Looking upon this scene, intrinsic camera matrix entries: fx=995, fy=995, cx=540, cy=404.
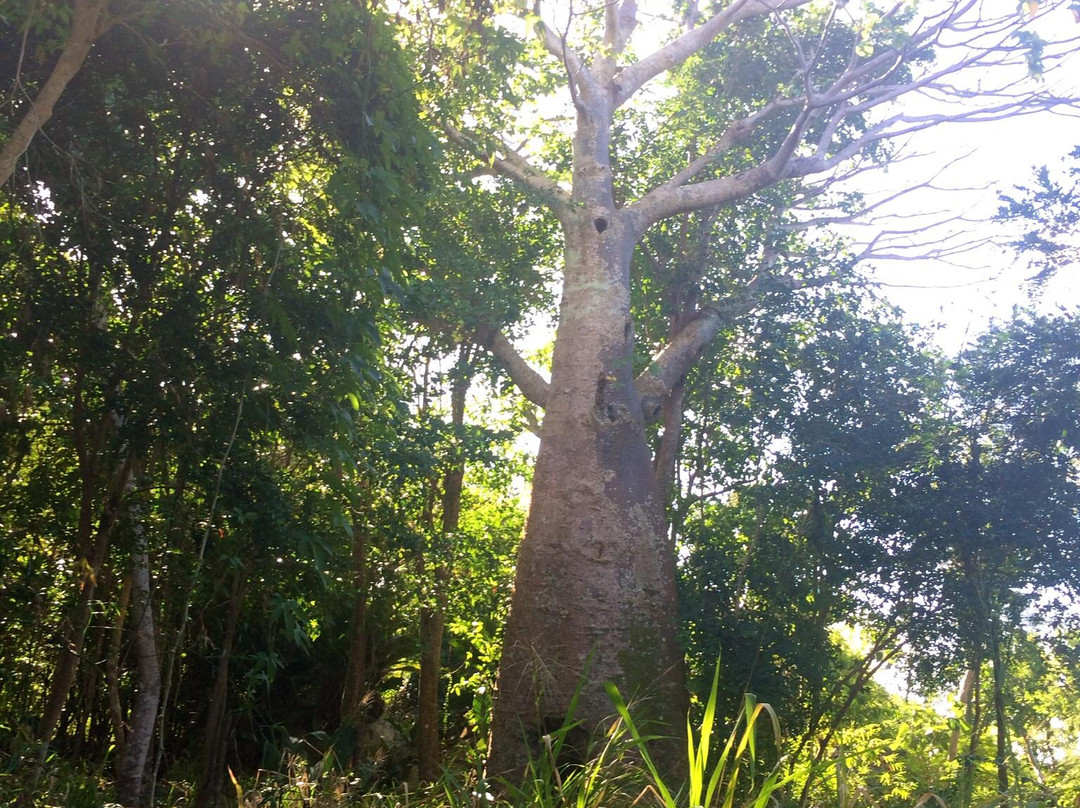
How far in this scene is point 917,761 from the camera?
7.00 m

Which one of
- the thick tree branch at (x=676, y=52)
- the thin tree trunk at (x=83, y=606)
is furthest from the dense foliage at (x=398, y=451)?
the thick tree branch at (x=676, y=52)

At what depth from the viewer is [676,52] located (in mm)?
9695

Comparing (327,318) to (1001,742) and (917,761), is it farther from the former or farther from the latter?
(917,761)

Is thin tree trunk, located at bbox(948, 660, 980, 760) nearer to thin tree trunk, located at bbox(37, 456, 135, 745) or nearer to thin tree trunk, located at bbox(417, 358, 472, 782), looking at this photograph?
thin tree trunk, located at bbox(417, 358, 472, 782)

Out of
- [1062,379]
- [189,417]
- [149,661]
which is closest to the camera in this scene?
[189,417]

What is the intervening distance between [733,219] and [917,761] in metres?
4.75

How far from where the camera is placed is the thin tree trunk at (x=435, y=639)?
7801 mm

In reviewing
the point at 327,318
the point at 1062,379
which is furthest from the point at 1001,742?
the point at 327,318

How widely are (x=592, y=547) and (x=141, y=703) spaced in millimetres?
3037

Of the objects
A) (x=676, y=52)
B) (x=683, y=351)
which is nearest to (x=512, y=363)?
(x=683, y=351)

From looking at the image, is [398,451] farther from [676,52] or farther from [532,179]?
[676,52]

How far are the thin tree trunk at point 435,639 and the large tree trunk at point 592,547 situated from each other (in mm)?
911

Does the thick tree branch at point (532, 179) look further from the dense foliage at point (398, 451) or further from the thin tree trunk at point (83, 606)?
the thin tree trunk at point (83, 606)

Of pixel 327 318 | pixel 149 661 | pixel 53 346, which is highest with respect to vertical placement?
pixel 327 318
